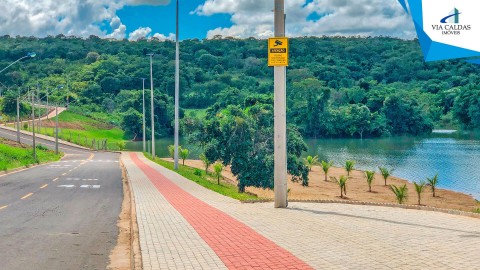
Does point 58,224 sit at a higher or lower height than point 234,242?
lower

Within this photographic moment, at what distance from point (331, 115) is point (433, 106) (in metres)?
29.6

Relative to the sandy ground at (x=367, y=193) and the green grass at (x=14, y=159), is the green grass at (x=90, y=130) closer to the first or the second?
the green grass at (x=14, y=159)

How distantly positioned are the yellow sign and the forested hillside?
79.1m

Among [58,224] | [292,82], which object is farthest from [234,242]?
[292,82]

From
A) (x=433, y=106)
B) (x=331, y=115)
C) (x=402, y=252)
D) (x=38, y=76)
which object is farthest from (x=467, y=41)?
(x=38, y=76)

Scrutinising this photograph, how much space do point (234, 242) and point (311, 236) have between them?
68.7 inches

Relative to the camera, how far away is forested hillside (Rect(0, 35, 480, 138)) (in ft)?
390

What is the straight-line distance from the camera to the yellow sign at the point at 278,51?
49.3ft

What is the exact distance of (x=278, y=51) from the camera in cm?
1508

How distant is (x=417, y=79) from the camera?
502ft

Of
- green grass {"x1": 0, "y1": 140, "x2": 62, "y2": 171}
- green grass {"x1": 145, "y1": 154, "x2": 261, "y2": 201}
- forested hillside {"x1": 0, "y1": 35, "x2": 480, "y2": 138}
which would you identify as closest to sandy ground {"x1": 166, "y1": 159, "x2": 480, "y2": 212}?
green grass {"x1": 145, "y1": 154, "x2": 261, "y2": 201}

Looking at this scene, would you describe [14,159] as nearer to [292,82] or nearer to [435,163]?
[435,163]

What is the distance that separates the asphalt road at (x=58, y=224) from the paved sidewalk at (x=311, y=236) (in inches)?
45.1

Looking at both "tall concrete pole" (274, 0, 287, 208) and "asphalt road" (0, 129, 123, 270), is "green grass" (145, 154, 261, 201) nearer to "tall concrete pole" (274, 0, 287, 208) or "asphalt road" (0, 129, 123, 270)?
"tall concrete pole" (274, 0, 287, 208)
